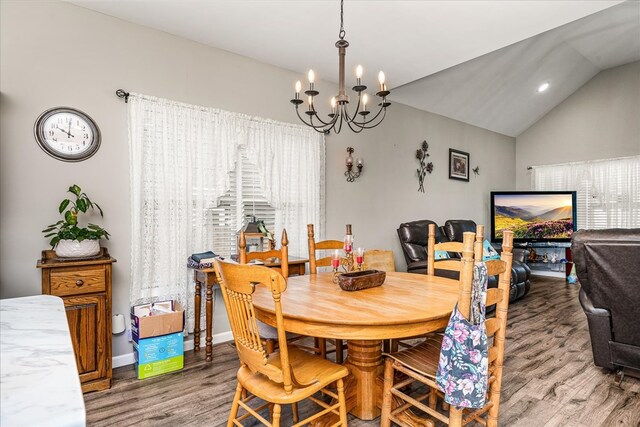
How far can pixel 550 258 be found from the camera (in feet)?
21.9

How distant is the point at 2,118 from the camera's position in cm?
251

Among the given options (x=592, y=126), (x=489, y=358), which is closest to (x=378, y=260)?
(x=489, y=358)

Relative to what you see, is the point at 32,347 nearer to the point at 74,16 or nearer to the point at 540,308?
the point at 74,16

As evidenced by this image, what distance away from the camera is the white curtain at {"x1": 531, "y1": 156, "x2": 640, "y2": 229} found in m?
5.99

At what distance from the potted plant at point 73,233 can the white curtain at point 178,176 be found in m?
0.38

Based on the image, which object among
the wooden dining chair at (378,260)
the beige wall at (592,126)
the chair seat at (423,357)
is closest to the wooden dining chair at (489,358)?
the chair seat at (423,357)

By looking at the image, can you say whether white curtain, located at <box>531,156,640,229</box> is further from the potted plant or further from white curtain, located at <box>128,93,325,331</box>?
the potted plant

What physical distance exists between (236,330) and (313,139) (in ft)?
8.80

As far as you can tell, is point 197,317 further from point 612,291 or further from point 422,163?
point 422,163

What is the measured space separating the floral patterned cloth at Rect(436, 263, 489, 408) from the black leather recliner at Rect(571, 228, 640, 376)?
1.57 metres

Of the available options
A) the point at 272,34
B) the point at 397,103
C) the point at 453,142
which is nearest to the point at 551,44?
the point at 453,142

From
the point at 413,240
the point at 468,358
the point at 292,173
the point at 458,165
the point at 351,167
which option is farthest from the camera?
the point at 458,165

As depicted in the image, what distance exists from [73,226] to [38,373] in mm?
2206

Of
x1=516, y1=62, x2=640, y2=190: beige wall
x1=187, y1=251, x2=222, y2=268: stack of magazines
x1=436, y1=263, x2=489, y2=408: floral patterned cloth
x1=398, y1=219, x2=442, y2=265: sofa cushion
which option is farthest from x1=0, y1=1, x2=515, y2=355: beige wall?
x1=516, y1=62, x2=640, y2=190: beige wall
